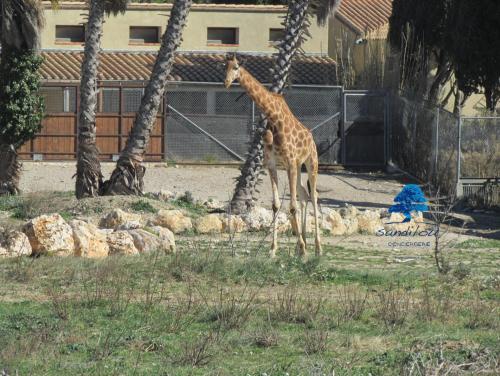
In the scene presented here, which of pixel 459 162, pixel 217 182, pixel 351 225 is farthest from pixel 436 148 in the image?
pixel 351 225

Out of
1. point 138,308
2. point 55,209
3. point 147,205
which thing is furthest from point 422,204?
point 138,308

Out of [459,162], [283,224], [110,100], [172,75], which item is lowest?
[283,224]

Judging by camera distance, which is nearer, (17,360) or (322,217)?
(17,360)

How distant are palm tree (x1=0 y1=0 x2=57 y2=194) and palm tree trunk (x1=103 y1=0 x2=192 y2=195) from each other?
2832 mm

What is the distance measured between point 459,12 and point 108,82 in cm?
1071

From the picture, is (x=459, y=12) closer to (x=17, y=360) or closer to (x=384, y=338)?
(x=384, y=338)

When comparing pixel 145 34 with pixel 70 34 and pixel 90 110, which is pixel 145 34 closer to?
pixel 70 34

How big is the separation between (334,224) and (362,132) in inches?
611

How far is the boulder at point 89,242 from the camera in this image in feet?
54.4

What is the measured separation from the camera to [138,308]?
13.1 meters

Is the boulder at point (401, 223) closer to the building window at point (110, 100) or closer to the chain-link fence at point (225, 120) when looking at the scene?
the chain-link fence at point (225, 120)

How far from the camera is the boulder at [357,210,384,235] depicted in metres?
22.8

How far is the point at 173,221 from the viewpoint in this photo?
70.2 feet

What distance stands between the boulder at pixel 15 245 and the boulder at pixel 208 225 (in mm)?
5346
